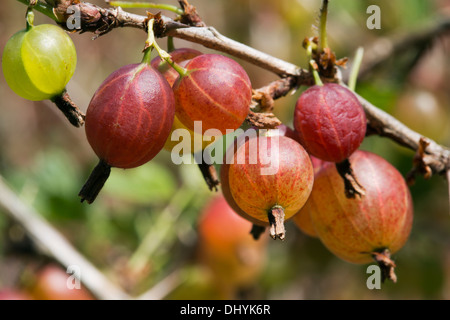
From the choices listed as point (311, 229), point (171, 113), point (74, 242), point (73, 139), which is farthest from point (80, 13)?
point (73, 139)

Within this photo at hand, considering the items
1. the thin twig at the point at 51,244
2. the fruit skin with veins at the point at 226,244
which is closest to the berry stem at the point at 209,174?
the thin twig at the point at 51,244

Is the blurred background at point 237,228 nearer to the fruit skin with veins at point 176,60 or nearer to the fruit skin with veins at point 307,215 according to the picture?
the fruit skin with veins at point 307,215

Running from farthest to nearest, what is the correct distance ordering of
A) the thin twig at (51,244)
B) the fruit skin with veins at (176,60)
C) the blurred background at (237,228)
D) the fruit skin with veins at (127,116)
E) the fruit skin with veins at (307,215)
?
the blurred background at (237,228), the thin twig at (51,244), the fruit skin with veins at (307,215), the fruit skin with veins at (176,60), the fruit skin with veins at (127,116)

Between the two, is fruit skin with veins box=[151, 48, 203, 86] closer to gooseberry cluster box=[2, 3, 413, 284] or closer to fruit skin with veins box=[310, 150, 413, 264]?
gooseberry cluster box=[2, 3, 413, 284]

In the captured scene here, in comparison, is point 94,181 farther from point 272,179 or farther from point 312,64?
point 312,64

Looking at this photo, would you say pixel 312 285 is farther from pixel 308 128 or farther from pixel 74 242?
pixel 308 128

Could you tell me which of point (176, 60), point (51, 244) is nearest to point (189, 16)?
point (176, 60)

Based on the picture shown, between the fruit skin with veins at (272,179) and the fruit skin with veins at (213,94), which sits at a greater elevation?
the fruit skin with veins at (213,94)
